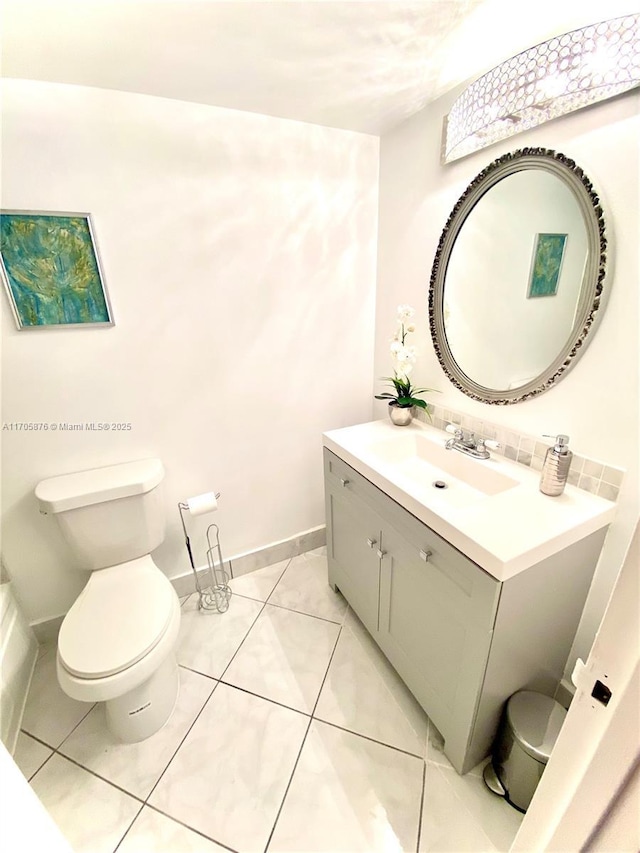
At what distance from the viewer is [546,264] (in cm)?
109

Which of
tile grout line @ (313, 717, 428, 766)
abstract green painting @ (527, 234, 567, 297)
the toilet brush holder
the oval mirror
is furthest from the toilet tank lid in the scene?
abstract green painting @ (527, 234, 567, 297)

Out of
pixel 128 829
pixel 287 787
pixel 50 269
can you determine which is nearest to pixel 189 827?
pixel 128 829

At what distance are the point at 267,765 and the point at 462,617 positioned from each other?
0.85 metres

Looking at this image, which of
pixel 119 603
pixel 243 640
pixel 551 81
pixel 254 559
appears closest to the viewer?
pixel 551 81

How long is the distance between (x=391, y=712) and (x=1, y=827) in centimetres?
116

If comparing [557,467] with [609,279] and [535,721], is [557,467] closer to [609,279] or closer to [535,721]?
[609,279]

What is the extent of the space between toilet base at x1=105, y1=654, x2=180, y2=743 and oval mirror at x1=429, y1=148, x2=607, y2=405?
1.56 meters

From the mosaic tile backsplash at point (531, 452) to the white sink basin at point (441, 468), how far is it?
3.8 inches

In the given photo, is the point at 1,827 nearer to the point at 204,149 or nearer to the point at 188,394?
the point at 188,394

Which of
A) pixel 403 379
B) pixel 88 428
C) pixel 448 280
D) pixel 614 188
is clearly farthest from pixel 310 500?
pixel 614 188

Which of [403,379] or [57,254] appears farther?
[403,379]

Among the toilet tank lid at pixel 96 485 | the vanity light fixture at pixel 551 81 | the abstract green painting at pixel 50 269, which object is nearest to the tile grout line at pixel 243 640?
the toilet tank lid at pixel 96 485

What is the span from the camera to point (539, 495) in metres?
1.07

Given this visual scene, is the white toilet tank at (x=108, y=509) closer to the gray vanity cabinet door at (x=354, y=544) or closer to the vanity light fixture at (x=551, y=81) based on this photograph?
the gray vanity cabinet door at (x=354, y=544)
